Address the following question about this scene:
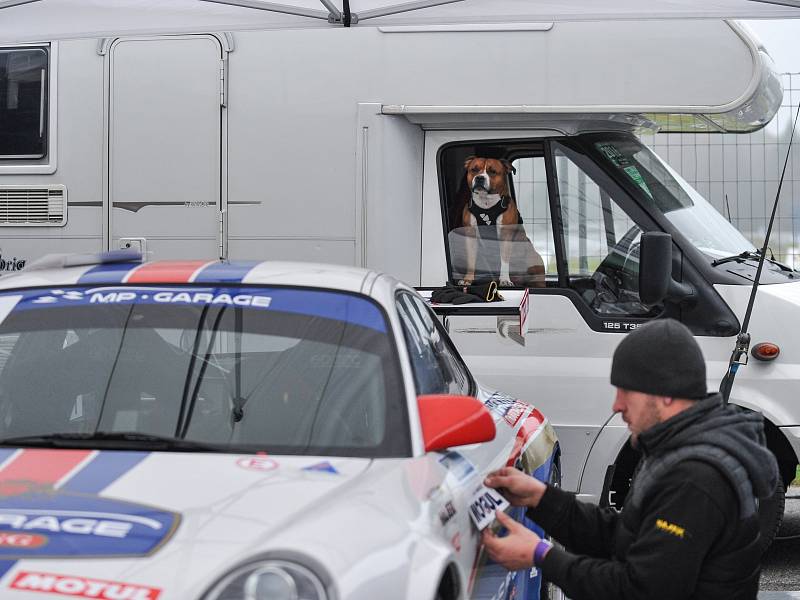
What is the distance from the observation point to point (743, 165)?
9617 mm

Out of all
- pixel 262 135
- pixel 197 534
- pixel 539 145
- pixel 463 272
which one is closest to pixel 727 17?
pixel 539 145

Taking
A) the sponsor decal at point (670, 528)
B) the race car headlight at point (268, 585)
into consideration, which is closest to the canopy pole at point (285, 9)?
the sponsor decal at point (670, 528)

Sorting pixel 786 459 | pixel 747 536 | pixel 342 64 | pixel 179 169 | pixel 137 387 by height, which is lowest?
pixel 786 459

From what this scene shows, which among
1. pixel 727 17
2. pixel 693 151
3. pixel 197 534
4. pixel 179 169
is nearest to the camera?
pixel 197 534

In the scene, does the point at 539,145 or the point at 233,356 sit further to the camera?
the point at 539,145

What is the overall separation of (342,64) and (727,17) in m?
2.18

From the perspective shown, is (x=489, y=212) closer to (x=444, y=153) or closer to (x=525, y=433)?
(x=444, y=153)

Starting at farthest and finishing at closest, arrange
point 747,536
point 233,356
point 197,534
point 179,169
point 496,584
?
point 179,169
point 233,356
point 496,584
point 747,536
point 197,534

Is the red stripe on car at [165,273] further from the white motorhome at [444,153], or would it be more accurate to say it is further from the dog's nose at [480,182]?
the dog's nose at [480,182]

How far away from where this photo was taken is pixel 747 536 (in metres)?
3.07

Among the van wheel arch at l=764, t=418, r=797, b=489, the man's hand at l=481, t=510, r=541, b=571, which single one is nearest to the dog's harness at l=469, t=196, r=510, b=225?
the van wheel arch at l=764, t=418, r=797, b=489

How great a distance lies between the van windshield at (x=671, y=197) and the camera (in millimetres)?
7016

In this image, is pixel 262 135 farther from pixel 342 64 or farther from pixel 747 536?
pixel 747 536

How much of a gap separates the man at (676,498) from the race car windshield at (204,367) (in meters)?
0.65
